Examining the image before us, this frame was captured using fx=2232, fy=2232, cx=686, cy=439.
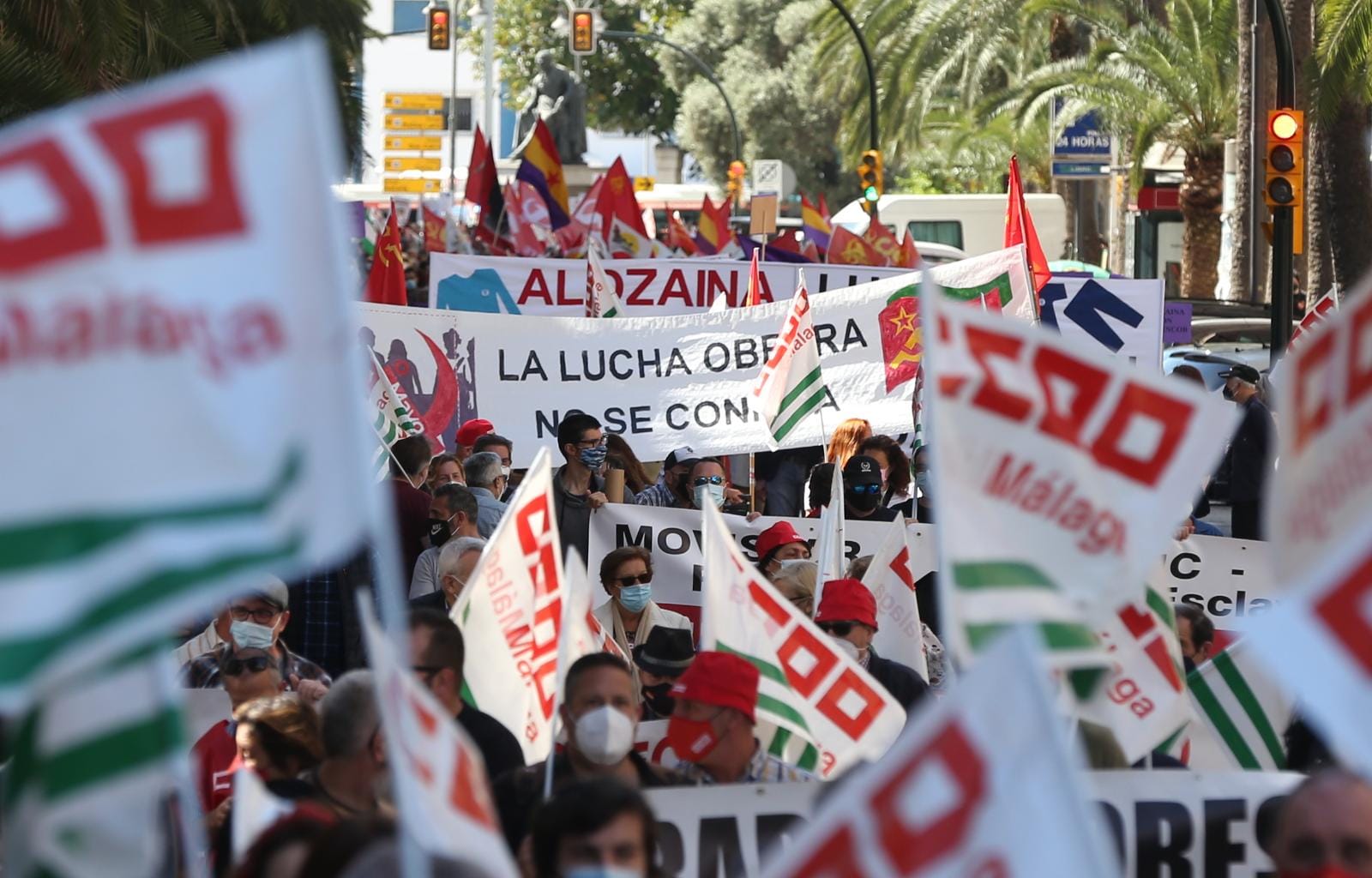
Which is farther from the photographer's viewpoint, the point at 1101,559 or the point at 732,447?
the point at 732,447

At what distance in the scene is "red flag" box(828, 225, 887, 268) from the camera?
17219 millimetres

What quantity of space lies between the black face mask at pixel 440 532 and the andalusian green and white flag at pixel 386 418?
1020 mm

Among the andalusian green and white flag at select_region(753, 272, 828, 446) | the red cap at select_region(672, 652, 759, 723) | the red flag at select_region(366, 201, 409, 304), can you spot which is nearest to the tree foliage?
the red flag at select_region(366, 201, 409, 304)

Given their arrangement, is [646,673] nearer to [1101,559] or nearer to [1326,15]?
[1101,559]

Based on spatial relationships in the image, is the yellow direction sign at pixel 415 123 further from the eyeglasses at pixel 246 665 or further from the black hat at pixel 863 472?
the eyeglasses at pixel 246 665

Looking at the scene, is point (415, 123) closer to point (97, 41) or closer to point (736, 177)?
point (736, 177)

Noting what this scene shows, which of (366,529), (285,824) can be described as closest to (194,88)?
(366,529)

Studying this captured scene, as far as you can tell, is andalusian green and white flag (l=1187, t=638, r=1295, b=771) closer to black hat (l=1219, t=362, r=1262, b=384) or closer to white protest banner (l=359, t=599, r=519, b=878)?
white protest banner (l=359, t=599, r=519, b=878)

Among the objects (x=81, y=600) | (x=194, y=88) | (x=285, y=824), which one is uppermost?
(x=194, y=88)

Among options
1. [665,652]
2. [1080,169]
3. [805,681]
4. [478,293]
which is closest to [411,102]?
[1080,169]

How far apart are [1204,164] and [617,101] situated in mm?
42107

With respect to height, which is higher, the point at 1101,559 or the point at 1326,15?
the point at 1326,15

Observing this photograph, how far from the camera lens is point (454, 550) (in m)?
6.85

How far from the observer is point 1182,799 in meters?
4.85
